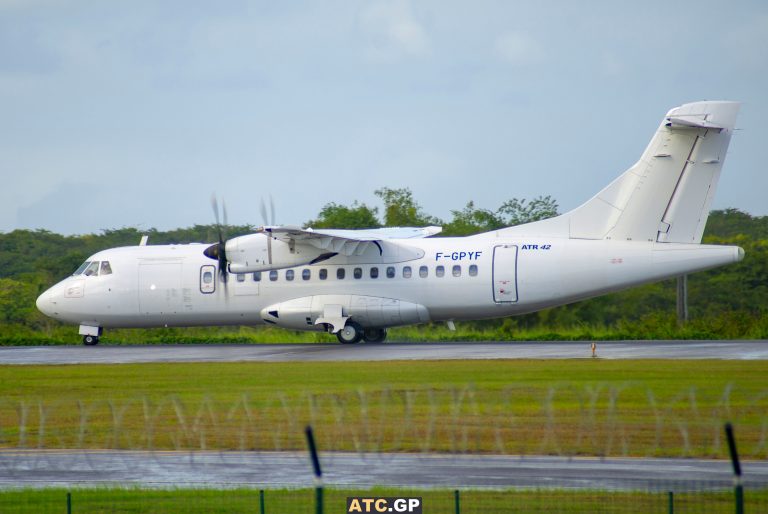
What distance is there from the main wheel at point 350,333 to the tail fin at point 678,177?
9.12 meters

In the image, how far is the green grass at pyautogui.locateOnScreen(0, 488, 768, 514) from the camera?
12844 mm

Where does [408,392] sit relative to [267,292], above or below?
below

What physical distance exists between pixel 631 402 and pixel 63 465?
1059 cm

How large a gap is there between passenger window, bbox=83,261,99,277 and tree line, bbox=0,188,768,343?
18.5 feet

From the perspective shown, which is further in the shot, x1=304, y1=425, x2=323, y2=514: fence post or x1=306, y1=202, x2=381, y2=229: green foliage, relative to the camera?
x1=306, y1=202, x2=381, y2=229: green foliage

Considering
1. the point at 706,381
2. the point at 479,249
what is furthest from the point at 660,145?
the point at 706,381

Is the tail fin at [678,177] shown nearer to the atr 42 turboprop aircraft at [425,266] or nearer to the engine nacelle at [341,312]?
the atr 42 turboprop aircraft at [425,266]

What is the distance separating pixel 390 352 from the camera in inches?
1313

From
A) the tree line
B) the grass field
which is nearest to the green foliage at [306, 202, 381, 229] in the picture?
the tree line

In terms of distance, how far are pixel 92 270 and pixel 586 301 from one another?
19592 millimetres

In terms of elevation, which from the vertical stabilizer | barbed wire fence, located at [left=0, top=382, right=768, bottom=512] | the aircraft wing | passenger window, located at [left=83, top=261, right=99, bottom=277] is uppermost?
the vertical stabilizer

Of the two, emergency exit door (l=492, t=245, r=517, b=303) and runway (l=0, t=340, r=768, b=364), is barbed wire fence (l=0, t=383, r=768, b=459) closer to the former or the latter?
runway (l=0, t=340, r=768, b=364)

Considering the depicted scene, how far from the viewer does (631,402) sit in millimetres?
21188

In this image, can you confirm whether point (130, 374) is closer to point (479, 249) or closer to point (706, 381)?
point (479, 249)
